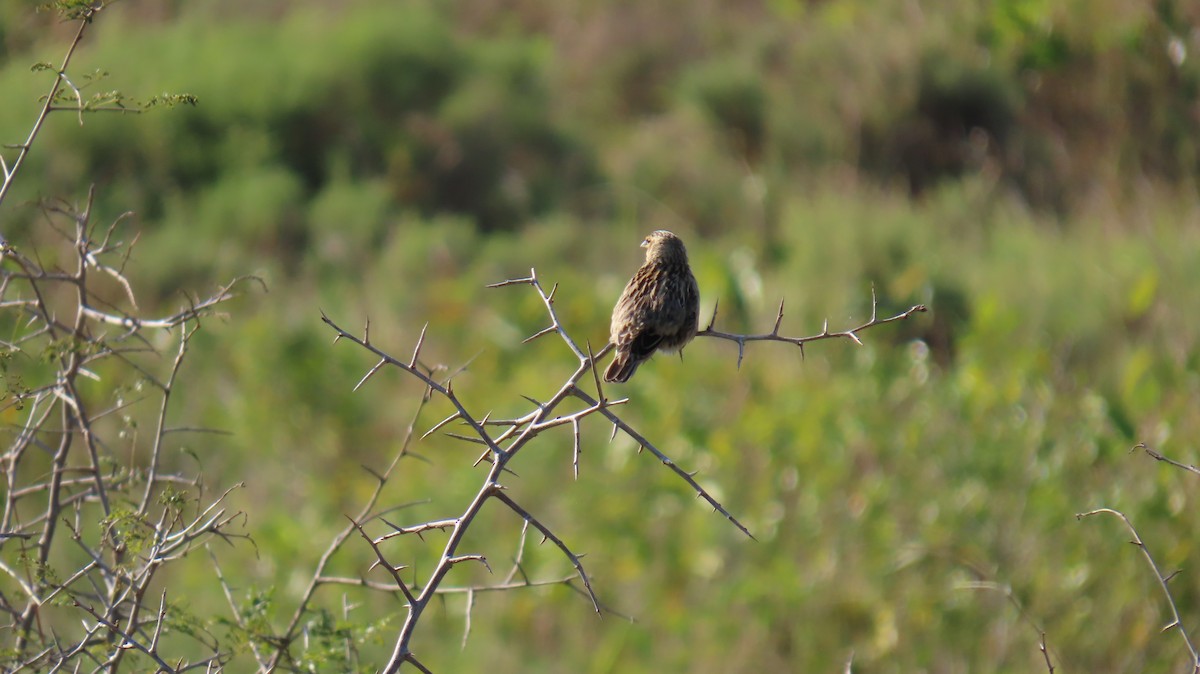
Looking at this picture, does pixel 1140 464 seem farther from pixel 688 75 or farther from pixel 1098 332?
pixel 688 75

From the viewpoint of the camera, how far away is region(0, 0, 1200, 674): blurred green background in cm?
760

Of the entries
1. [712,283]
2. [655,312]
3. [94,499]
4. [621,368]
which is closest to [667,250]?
[655,312]

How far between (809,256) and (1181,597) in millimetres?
4875

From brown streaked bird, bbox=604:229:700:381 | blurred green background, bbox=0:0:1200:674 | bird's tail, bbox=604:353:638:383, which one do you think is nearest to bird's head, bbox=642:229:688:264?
brown streaked bird, bbox=604:229:700:381

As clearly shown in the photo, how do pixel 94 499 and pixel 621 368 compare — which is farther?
pixel 621 368

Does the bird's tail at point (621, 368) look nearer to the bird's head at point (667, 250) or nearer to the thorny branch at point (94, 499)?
the bird's head at point (667, 250)

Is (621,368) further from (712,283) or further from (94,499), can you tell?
(712,283)

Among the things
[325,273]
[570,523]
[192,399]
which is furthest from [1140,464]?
[325,273]

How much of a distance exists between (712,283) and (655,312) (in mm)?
5172

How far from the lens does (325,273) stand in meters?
12.8

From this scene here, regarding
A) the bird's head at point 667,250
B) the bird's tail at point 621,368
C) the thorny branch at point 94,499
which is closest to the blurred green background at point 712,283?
the thorny branch at point 94,499

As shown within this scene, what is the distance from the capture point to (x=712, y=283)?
29.9 feet

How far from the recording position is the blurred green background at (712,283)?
7.60 meters

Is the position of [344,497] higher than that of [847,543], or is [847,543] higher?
[847,543]
